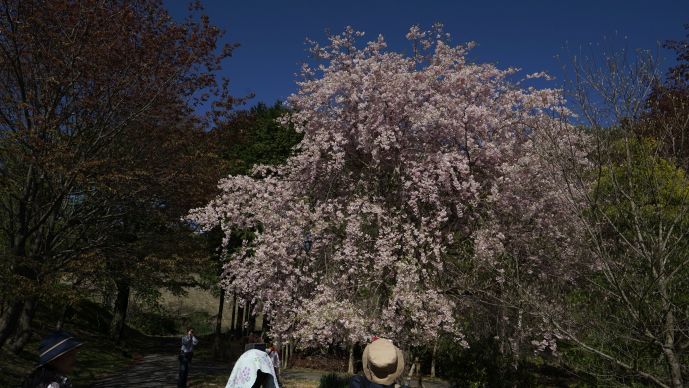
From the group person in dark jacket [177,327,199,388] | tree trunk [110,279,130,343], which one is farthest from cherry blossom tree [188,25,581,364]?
tree trunk [110,279,130,343]

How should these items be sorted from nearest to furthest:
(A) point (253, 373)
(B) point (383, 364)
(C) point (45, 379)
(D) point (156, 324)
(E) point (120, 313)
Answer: (C) point (45, 379) < (B) point (383, 364) < (A) point (253, 373) < (E) point (120, 313) < (D) point (156, 324)

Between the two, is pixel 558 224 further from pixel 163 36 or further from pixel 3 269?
pixel 3 269

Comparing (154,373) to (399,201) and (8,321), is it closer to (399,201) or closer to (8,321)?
(8,321)

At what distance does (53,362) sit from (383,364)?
2349 mm

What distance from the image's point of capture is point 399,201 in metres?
11.9

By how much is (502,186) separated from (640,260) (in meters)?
3.01

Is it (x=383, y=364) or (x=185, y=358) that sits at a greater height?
(x=383, y=364)

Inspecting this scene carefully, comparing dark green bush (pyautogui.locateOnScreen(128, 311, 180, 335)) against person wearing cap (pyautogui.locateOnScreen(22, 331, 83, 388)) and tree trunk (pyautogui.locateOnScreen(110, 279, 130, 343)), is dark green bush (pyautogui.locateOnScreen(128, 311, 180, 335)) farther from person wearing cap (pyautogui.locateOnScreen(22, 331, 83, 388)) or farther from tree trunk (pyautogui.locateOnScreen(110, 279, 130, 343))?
person wearing cap (pyautogui.locateOnScreen(22, 331, 83, 388))

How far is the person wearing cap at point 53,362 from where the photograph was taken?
12.0ft

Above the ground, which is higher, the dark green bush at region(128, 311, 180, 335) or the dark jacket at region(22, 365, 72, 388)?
the dark green bush at region(128, 311, 180, 335)

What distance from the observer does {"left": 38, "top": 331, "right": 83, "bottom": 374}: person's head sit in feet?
12.0

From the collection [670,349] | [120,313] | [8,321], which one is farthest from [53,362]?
[120,313]

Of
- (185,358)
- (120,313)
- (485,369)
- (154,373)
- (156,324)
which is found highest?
(120,313)

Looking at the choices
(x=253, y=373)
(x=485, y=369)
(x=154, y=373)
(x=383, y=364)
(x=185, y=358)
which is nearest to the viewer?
(x=383, y=364)
